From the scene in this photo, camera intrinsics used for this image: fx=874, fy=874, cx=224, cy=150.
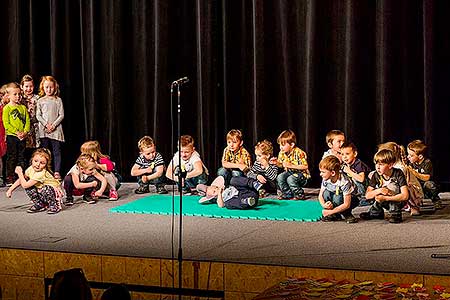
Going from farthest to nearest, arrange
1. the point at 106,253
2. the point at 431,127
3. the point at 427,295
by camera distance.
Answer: the point at 431,127, the point at 106,253, the point at 427,295

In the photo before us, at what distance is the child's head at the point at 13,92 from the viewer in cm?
684

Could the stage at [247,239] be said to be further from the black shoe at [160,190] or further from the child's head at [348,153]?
the black shoe at [160,190]

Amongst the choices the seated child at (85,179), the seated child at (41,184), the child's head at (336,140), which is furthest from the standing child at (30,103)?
the child's head at (336,140)

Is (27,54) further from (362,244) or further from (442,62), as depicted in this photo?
(362,244)

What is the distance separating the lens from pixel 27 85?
702cm

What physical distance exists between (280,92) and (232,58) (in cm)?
48

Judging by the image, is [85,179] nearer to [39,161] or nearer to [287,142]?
[39,161]

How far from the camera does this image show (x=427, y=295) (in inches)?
137

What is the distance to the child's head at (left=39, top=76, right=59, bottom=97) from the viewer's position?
6.92 m

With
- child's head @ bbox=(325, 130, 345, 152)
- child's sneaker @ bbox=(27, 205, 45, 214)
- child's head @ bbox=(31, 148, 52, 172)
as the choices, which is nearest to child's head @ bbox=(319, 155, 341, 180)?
child's head @ bbox=(325, 130, 345, 152)

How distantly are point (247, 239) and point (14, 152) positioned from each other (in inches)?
114

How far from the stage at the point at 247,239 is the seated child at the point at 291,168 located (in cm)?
54

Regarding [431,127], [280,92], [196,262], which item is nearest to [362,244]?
[196,262]

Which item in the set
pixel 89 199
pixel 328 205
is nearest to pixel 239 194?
pixel 328 205
